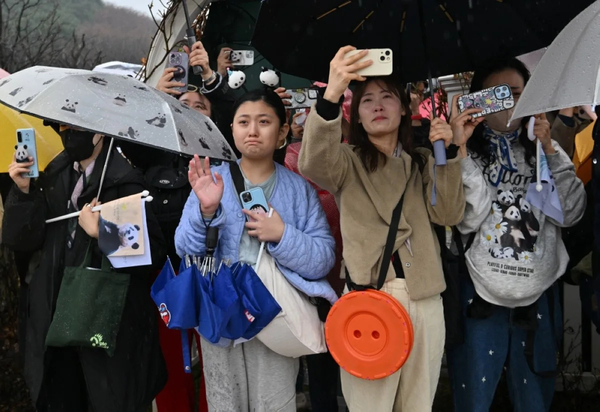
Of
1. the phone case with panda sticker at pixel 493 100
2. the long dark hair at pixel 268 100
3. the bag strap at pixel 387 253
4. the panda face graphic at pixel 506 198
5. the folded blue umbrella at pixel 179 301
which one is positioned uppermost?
the long dark hair at pixel 268 100

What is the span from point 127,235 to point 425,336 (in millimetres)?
1521

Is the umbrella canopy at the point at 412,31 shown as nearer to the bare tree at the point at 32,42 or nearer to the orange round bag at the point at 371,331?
the orange round bag at the point at 371,331

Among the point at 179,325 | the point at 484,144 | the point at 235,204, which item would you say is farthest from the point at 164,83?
the point at 484,144

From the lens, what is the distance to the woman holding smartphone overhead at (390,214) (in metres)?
2.82

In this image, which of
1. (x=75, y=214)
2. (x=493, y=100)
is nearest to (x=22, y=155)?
(x=75, y=214)

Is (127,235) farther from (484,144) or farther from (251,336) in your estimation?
(484,144)

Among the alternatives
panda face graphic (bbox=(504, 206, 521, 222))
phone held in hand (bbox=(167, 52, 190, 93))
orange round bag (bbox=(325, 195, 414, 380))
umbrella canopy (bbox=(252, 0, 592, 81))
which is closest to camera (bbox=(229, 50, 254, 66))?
phone held in hand (bbox=(167, 52, 190, 93))

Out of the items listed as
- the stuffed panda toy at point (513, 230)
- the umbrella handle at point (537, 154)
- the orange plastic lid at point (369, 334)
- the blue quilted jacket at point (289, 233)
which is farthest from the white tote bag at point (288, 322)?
the umbrella handle at point (537, 154)

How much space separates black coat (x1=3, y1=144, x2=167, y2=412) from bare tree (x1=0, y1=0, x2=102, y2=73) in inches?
228

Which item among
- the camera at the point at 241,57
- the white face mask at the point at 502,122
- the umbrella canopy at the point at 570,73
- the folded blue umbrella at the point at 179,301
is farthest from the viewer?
the camera at the point at 241,57

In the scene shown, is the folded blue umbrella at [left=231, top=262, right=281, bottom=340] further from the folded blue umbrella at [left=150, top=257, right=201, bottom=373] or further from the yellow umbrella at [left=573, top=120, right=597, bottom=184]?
the yellow umbrella at [left=573, top=120, right=597, bottom=184]

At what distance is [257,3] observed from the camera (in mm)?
5480

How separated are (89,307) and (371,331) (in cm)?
140

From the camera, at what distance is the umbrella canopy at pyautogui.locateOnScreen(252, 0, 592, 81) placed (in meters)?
3.06
